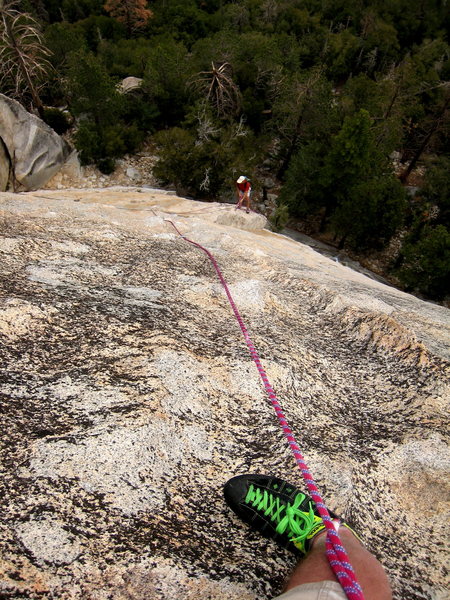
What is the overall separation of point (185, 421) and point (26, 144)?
2295 cm

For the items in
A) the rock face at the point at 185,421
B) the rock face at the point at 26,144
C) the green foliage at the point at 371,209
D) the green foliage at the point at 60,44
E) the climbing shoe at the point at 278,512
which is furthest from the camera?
the green foliage at the point at 60,44

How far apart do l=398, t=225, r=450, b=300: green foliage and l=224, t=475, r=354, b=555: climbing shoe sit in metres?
20.8

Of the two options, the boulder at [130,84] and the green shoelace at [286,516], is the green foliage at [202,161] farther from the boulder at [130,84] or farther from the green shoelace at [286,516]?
the green shoelace at [286,516]

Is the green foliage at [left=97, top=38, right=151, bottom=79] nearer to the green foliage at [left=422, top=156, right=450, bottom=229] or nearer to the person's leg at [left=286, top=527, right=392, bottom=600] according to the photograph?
the green foliage at [left=422, top=156, right=450, bottom=229]

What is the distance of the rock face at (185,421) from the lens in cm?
203

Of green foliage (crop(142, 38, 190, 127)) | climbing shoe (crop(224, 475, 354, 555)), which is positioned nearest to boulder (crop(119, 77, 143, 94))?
green foliage (crop(142, 38, 190, 127))

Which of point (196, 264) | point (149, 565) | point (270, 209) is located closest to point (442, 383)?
point (149, 565)

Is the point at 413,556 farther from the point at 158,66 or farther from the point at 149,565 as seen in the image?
the point at 158,66

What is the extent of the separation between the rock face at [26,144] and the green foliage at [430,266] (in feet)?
73.8

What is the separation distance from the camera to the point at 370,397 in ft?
12.1

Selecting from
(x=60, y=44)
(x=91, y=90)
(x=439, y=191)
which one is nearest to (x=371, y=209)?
(x=439, y=191)

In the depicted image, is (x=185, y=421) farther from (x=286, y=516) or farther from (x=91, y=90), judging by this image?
(x=91, y=90)

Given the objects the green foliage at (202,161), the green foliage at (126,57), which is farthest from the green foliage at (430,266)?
the green foliage at (126,57)

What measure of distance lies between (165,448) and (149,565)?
77 centimetres
